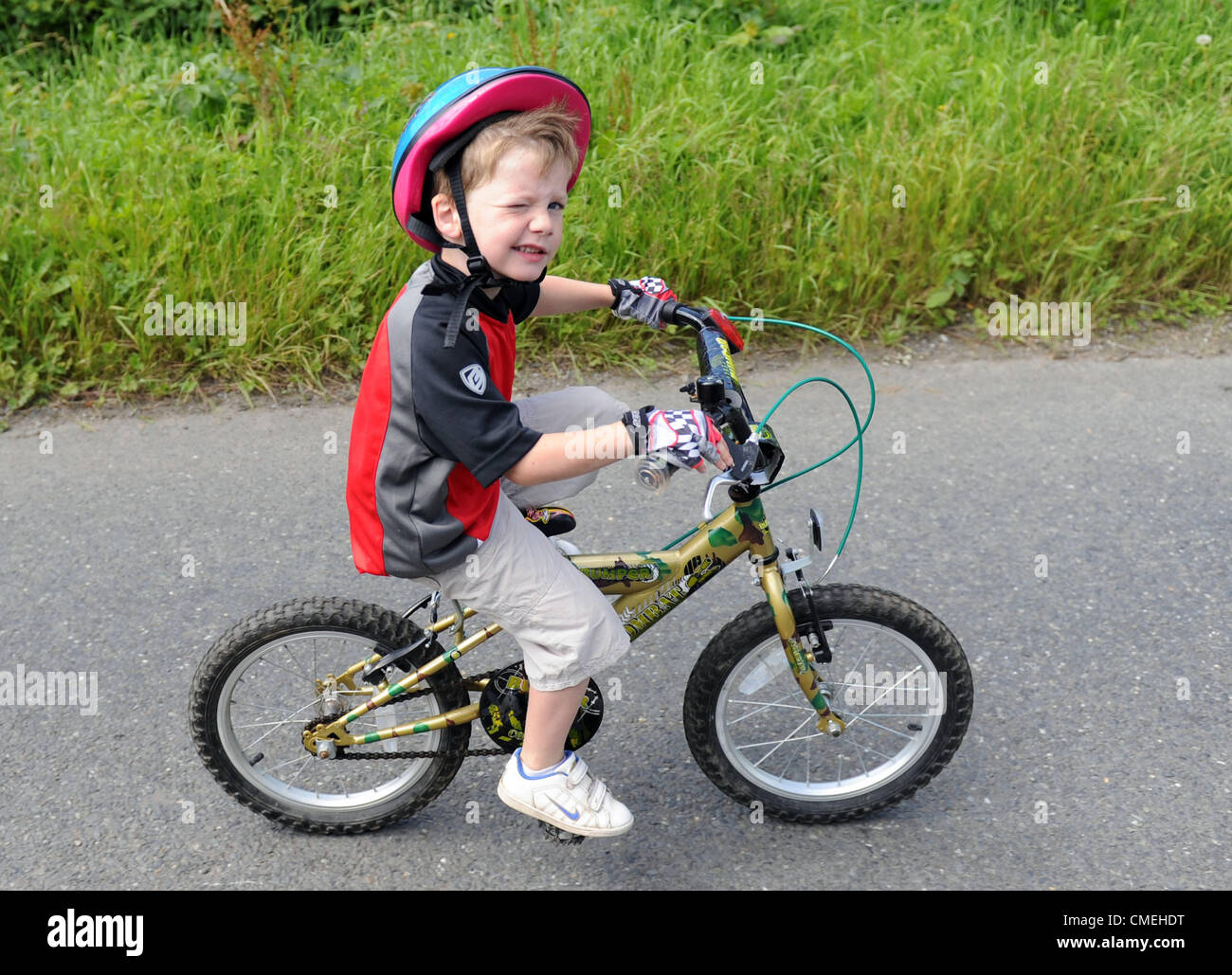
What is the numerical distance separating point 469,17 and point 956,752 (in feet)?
16.2

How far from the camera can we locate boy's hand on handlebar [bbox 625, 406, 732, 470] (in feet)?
7.13

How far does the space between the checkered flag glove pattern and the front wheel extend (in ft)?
2.01

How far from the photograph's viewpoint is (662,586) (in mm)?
2725

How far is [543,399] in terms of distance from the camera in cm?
271

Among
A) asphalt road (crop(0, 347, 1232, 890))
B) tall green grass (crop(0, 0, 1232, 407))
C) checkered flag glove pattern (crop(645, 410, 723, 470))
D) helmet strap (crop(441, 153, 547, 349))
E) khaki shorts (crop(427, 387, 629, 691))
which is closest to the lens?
checkered flag glove pattern (crop(645, 410, 723, 470))

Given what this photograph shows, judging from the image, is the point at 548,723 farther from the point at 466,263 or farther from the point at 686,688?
the point at 466,263

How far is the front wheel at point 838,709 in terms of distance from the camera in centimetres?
273

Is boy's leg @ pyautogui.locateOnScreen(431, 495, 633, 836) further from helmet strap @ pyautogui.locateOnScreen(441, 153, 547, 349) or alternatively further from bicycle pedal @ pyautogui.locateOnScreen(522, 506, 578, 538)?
helmet strap @ pyautogui.locateOnScreen(441, 153, 547, 349)

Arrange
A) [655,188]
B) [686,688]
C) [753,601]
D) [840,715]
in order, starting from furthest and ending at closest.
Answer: [655,188] < [753,601] < [840,715] < [686,688]

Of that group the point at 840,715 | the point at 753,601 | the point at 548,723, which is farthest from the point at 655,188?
the point at 548,723

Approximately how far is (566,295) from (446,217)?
1.64 ft

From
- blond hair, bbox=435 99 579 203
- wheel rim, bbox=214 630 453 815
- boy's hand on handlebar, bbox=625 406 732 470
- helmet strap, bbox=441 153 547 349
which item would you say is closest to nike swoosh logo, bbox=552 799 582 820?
wheel rim, bbox=214 630 453 815

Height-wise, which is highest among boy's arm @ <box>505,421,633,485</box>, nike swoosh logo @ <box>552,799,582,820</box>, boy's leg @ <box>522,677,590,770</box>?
boy's arm @ <box>505,421,633,485</box>
